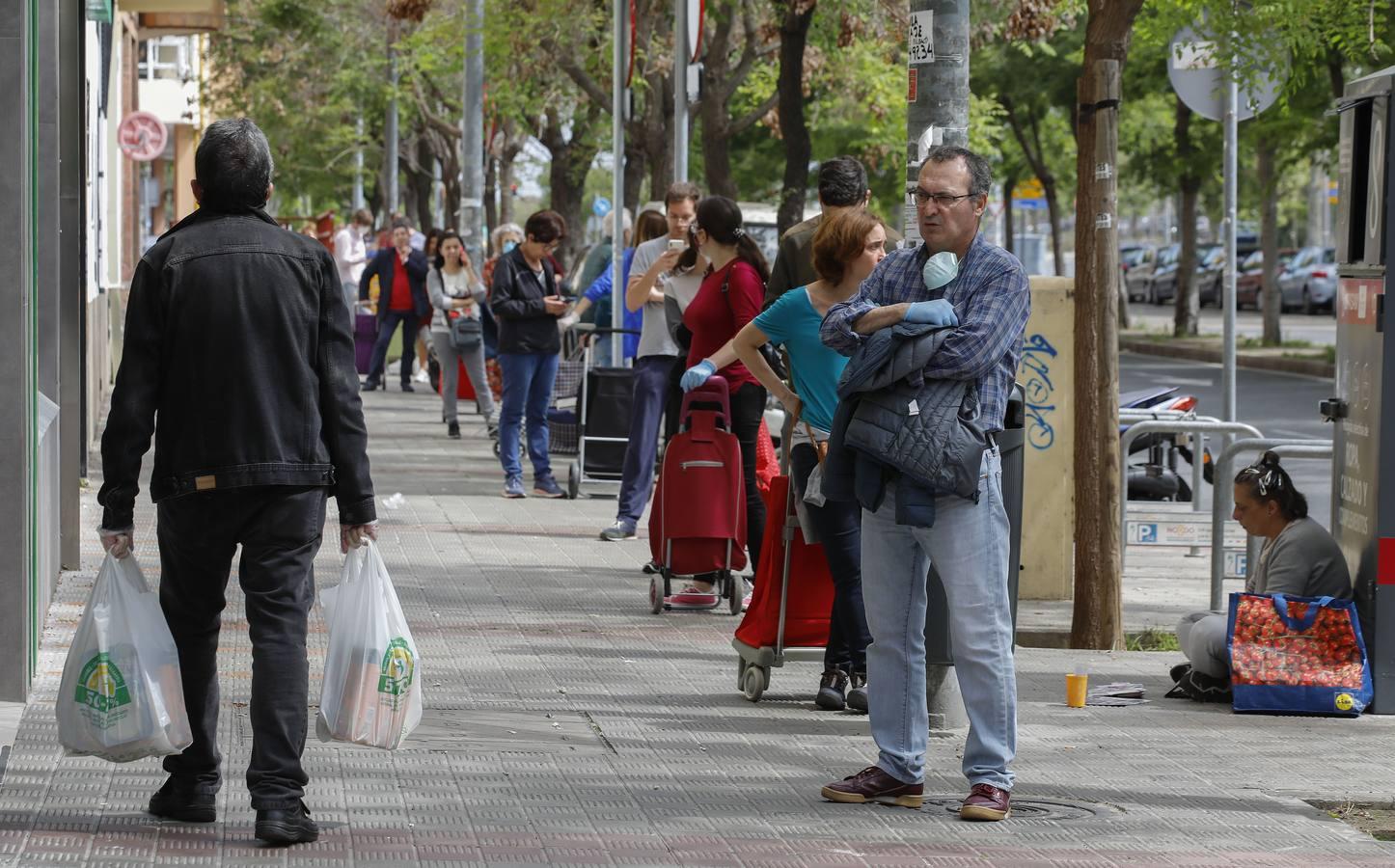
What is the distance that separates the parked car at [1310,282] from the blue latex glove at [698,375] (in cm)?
4611

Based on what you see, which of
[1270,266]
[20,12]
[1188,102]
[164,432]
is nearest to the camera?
[164,432]

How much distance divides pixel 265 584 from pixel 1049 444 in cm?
581

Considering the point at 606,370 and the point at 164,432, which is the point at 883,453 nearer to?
the point at 164,432

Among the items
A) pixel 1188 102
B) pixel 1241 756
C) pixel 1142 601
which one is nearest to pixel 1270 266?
pixel 1188 102

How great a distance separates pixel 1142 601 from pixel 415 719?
6489mm

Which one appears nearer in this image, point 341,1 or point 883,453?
point 883,453

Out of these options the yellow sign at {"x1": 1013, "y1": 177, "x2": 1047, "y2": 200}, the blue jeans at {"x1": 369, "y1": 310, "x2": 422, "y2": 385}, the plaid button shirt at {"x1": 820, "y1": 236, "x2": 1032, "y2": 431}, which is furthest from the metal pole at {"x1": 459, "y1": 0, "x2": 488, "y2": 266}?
the yellow sign at {"x1": 1013, "y1": 177, "x2": 1047, "y2": 200}

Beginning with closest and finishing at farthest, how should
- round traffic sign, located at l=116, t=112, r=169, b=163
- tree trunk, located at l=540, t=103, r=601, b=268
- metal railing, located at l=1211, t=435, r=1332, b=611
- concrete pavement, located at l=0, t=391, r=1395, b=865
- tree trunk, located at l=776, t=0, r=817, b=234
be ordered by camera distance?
1. concrete pavement, located at l=0, t=391, r=1395, b=865
2. metal railing, located at l=1211, t=435, r=1332, b=611
3. tree trunk, located at l=776, t=0, r=817, b=234
4. round traffic sign, located at l=116, t=112, r=169, b=163
5. tree trunk, located at l=540, t=103, r=601, b=268

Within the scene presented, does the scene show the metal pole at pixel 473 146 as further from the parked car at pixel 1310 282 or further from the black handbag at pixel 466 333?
the parked car at pixel 1310 282

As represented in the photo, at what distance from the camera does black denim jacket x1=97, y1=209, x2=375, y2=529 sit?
521cm

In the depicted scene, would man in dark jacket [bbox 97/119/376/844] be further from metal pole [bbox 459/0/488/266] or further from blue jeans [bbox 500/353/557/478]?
metal pole [bbox 459/0/488/266]

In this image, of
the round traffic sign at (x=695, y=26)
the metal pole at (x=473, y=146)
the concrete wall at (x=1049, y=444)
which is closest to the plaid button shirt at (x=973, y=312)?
the concrete wall at (x=1049, y=444)

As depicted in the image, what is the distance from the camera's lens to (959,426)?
570 cm

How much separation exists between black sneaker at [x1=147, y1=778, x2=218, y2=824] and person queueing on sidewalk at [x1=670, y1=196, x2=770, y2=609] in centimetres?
406
